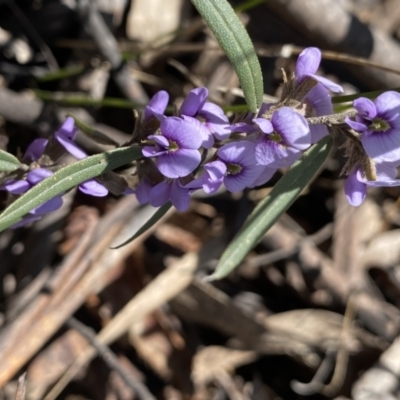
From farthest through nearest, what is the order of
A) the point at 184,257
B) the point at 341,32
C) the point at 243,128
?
the point at 184,257
the point at 341,32
the point at 243,128

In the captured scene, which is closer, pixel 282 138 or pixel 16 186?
pixel 282 138

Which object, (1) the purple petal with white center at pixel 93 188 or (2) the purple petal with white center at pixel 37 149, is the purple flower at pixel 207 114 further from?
(2) the purple petal with white center at pixel 37 149

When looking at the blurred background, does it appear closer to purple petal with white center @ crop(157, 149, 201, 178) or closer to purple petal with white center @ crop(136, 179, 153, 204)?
purple petal with white center @ crop(136, 179, 153, 204)

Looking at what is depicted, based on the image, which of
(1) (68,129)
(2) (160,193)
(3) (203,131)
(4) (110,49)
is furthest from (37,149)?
(4) (110,49)

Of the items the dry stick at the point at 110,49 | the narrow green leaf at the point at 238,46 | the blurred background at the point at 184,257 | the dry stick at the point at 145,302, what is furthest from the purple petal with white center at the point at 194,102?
the dry stick at the point at 145,302

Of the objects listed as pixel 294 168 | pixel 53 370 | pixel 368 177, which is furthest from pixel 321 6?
pixel 53 370

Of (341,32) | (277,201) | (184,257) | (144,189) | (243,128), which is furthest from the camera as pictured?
(184,257)

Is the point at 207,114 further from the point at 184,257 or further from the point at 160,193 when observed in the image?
the point at 184,257

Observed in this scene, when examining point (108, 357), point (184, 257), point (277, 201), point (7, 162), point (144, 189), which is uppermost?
point (7, 162)

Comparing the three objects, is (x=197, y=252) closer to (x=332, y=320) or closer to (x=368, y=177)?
(x=332, y=320)

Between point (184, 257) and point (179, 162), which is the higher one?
point (179, 162)
